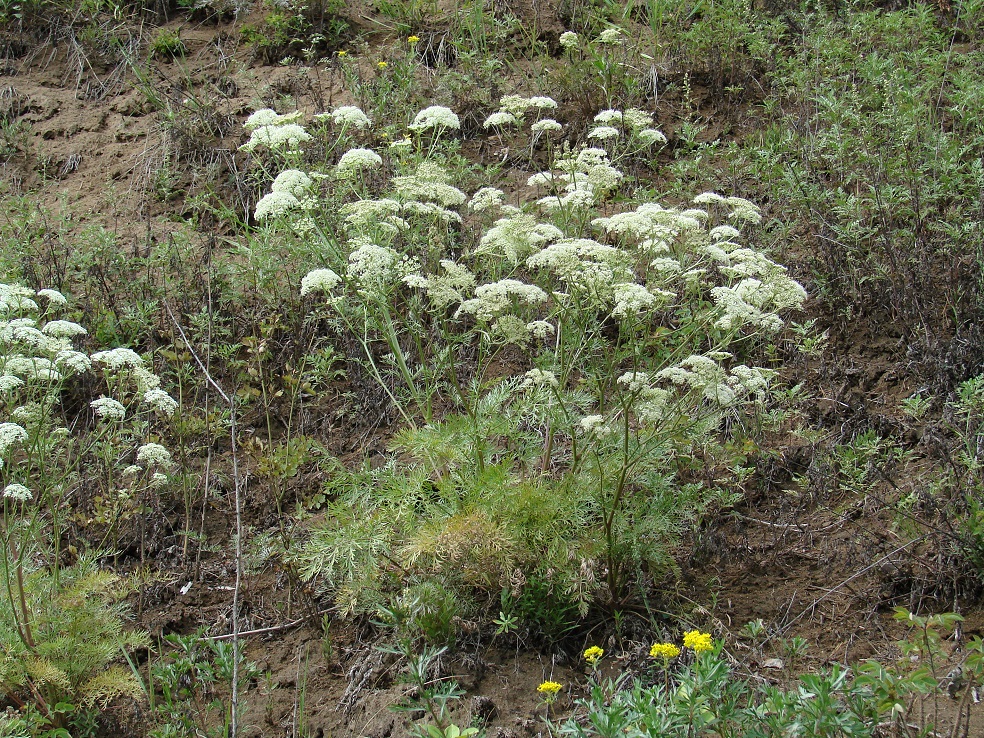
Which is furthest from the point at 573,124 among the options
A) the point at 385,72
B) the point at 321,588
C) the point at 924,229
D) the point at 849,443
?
the point at 321,588

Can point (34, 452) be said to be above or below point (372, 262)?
below

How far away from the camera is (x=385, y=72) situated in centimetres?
732

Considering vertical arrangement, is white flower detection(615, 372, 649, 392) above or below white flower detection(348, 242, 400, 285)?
below

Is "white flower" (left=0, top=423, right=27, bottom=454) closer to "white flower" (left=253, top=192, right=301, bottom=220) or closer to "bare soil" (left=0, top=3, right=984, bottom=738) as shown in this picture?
"bare soil" (left=0, top=3, right=984, bottom=738)

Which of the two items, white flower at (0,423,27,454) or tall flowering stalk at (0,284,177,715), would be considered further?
tall flowering stalk at (0,284,177,715)

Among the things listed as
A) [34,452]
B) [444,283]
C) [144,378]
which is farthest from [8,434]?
[444,283]

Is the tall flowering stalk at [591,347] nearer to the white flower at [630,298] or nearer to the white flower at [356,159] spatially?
the white flower at [630,298]

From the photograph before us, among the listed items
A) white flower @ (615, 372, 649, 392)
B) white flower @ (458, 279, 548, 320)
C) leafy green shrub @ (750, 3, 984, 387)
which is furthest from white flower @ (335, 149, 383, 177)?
leafy green shrub @ (750, 3, 984, 387)

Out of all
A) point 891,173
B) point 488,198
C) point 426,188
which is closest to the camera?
point 426,188

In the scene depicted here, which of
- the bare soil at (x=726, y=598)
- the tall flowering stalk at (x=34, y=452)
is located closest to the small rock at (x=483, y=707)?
the bare soil at (x=726, y=598)

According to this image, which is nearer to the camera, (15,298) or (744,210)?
(15,298)

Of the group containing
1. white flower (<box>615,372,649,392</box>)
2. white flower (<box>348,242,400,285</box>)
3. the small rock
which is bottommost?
the small rock

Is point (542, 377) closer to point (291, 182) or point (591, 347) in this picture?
point (591, 347)

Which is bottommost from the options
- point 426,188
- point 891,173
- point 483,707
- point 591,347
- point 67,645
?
point 483,707
